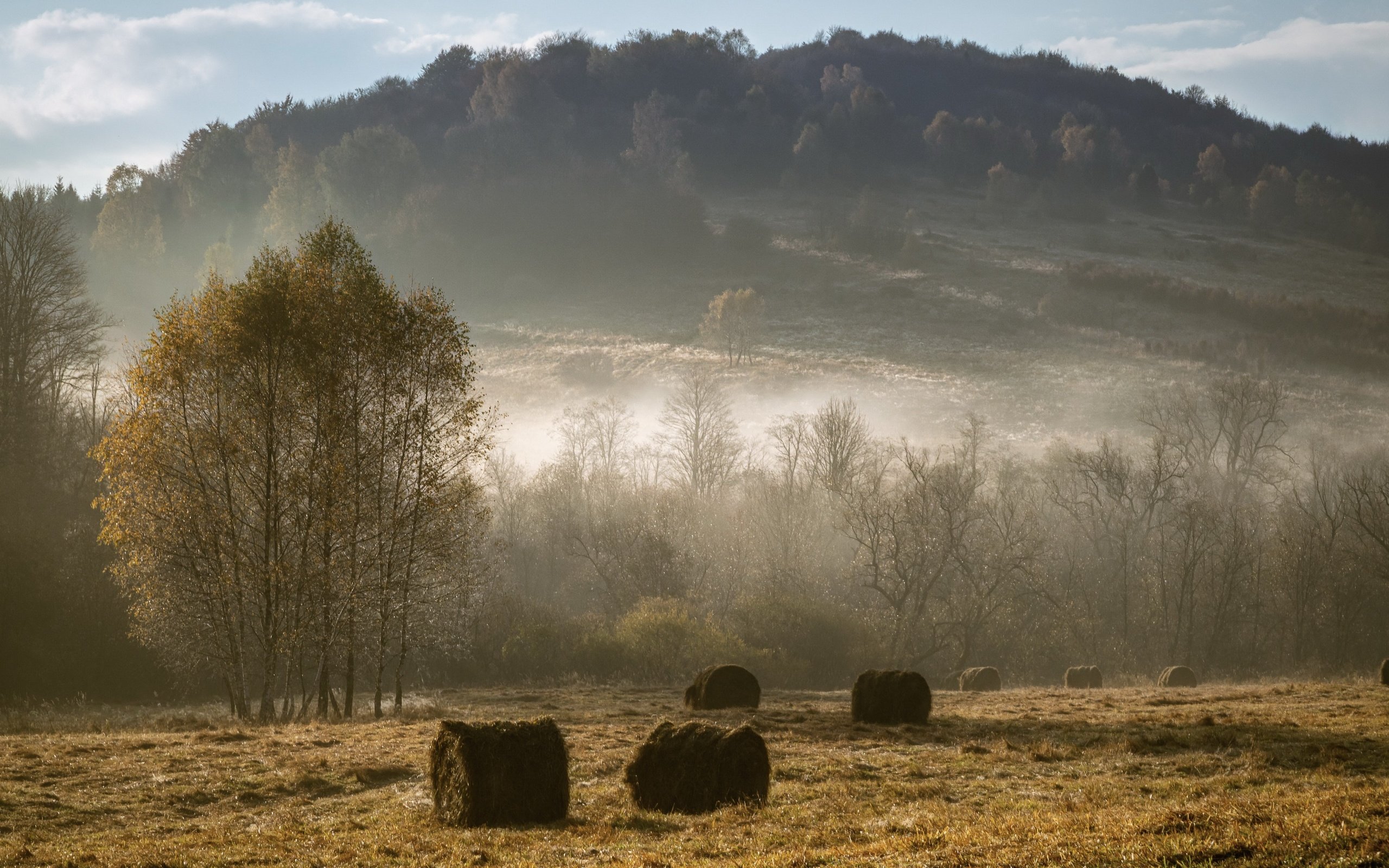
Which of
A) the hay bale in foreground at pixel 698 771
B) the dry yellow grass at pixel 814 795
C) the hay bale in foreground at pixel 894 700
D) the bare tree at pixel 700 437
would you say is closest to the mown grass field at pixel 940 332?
the bare tree at pixel 700 437

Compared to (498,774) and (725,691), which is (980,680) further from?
(498,774)

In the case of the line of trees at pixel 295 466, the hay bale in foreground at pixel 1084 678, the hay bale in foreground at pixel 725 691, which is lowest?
the hay bale in foreground at pixel 1084 678

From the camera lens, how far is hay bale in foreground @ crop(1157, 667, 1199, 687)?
151 feet

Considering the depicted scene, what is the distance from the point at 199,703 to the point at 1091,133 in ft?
630

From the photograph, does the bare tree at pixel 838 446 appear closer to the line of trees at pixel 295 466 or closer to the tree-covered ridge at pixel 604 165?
the line of trees at pixel 295 466

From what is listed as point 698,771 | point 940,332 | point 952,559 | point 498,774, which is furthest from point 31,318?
point 940,332

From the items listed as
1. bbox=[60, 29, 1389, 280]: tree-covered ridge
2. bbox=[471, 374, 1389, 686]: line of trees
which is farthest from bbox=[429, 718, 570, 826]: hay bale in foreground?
bbox=[60, 29, 1389, 280]: tree-covered ridge

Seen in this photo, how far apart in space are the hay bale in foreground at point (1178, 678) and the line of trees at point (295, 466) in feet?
110

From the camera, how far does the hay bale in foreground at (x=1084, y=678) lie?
47562 millimetres

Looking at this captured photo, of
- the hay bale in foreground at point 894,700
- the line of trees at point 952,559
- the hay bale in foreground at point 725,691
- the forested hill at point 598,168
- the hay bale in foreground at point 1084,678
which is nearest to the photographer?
the hay bale in foreground at point 894,700

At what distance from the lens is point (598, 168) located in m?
151

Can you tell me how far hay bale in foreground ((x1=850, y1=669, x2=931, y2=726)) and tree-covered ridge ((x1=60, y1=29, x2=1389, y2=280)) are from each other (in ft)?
371

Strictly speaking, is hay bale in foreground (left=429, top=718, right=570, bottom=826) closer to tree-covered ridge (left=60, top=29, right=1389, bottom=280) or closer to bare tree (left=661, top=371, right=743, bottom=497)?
bare tree (left=661, top=371, right=743, bottom=497)

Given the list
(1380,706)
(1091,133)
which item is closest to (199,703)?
(1380,706)
